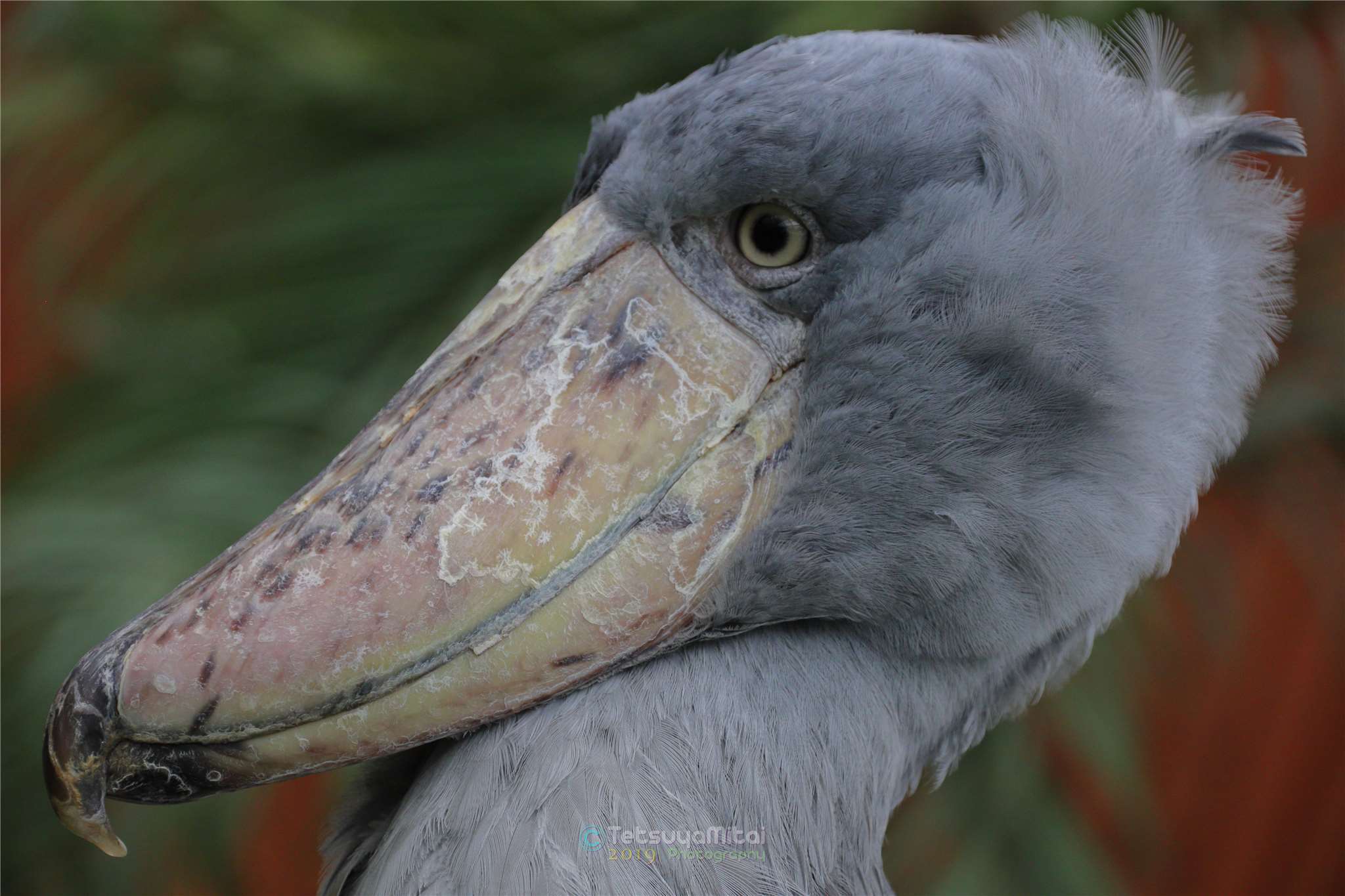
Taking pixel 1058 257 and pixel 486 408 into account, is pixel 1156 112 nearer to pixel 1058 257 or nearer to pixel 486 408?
pixel 1058 257

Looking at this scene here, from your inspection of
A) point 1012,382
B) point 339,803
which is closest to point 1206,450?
point 1012,382

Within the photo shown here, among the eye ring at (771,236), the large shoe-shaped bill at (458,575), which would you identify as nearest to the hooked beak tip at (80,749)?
the large shoe-shaped bill at (458,575)

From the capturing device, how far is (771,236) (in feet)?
2.86

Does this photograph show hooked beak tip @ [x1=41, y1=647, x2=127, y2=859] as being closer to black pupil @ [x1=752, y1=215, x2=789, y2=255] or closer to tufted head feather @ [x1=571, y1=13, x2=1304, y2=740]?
tufted head feather @ [x1=571, y1=13, x2=1304, y2=740]

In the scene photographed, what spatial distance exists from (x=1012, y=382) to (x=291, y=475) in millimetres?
1386

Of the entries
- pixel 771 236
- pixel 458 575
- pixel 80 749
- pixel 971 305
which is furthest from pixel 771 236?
pixel 80 749

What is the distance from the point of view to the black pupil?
87cm

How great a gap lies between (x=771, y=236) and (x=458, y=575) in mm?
385

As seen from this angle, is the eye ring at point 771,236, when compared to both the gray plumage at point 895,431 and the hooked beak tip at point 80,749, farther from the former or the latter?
the hooked beak tip at point 80,749

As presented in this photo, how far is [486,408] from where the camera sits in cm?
87

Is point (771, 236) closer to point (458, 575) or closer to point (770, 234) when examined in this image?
point (770, 234)

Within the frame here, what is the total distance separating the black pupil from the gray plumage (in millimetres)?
22

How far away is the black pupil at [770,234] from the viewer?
87cm

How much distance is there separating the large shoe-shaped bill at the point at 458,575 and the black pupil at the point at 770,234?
7cm
